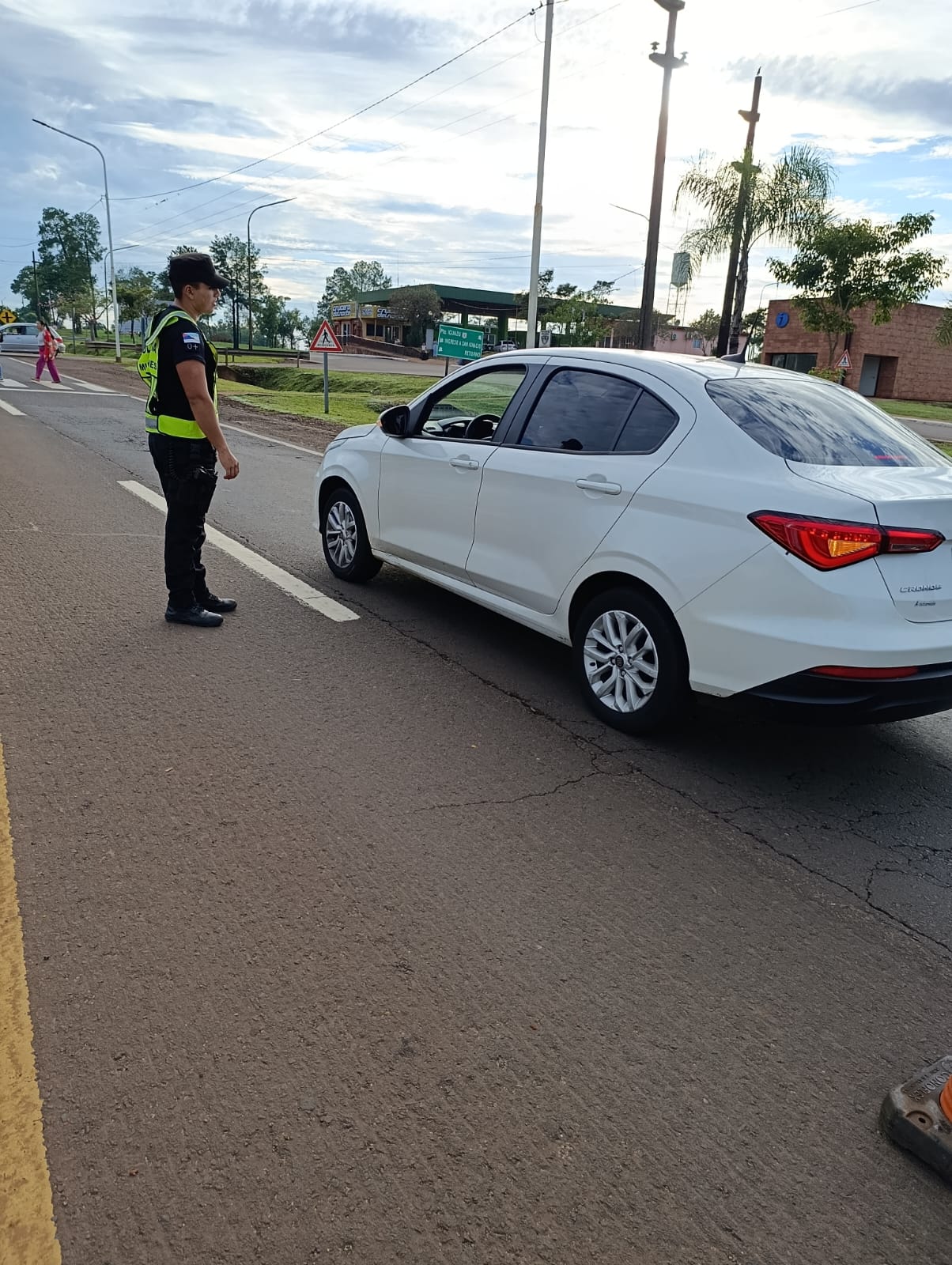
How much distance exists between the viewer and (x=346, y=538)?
21.8 feet

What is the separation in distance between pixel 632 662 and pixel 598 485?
32.3 inches

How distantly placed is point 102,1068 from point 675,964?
1.57m

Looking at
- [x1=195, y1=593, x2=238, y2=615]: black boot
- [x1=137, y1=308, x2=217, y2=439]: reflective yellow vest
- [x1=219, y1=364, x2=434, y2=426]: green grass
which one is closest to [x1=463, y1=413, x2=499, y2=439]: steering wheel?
[x1=137, y1=308, x2=217, y2=439]: reflective yellow vest

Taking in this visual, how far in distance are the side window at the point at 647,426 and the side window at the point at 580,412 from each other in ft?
0.15

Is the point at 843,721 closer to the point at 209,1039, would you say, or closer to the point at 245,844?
the point at 245,844

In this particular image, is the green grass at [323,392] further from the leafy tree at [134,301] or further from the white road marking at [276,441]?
the leafy tree at [134,301]

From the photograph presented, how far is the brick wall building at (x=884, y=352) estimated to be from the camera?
49062 mm

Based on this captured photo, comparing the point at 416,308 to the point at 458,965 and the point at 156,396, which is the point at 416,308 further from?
the point at 458,965

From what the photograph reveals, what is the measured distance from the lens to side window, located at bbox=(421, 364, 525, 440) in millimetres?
5359

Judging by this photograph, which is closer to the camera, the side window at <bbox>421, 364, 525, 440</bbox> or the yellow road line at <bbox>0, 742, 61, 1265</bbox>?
the yellow road line at <bbox>0, 742, 61, 1265</bbox>

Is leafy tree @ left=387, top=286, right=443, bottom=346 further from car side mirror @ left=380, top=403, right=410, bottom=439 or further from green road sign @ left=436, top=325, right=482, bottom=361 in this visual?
car side mirror @ left=380, top=403, right=410, bottom=439

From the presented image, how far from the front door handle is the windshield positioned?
0.56 meters

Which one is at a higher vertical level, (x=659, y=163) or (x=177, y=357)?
(x=659, y=163)

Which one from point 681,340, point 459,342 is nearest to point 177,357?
point 459,342
